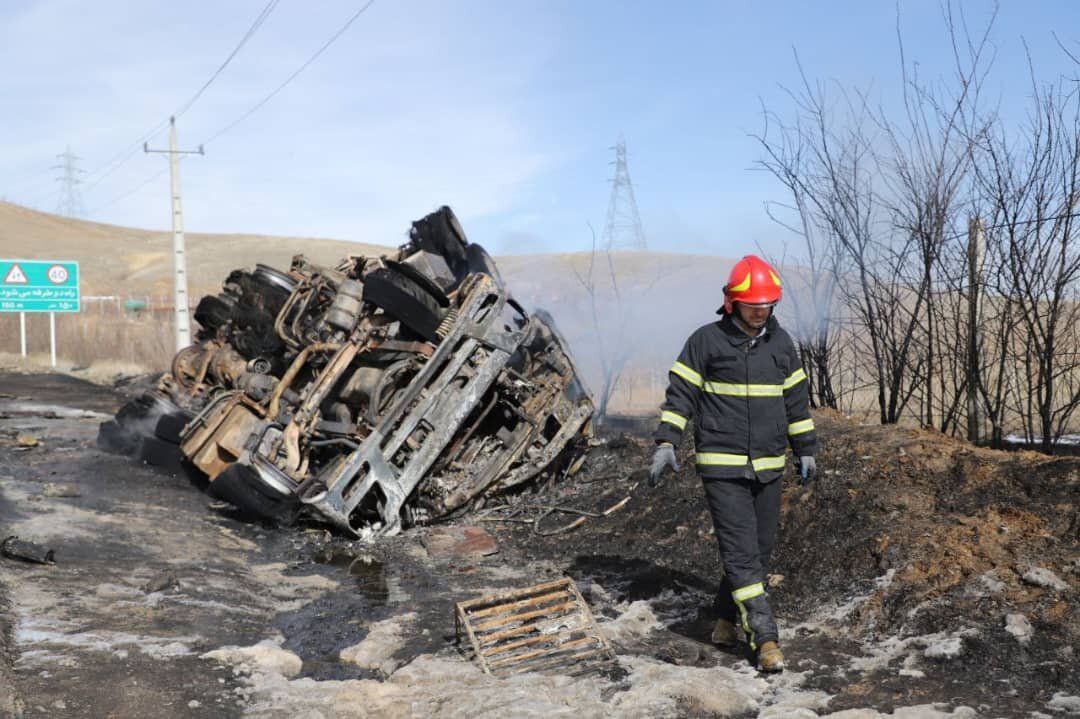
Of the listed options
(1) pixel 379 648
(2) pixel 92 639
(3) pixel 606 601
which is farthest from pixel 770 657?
(2) pixel 92 639

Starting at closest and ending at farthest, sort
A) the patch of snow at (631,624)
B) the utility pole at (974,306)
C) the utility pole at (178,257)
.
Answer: the patch of snow at (631,624), the utility pole at (974,306), the utility pole at (178,257)

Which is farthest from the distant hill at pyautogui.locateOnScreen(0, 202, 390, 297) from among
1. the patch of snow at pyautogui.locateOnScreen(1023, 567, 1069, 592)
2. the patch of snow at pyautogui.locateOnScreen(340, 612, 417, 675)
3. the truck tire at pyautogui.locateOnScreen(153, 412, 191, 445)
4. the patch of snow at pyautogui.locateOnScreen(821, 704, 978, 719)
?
the patch of snow at pyautogui.locateOnScreen(821, 704, 978, 719)

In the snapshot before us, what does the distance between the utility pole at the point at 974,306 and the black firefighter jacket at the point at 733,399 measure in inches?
116

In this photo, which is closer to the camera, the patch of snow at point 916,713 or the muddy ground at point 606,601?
the patch of snow at point 916,713

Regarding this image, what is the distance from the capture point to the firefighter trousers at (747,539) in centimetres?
422

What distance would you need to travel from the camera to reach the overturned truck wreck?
7066 mm

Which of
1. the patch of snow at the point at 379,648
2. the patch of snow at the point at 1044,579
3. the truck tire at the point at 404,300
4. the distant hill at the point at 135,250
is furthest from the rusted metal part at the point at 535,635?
the distant hill at the point at 135,250

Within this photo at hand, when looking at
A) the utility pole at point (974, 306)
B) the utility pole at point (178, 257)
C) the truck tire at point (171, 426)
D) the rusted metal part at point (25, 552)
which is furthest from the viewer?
the utility pole at point (178, 257)

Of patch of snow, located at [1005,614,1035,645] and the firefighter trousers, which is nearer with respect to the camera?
patch of snow, located at [1005,614,1035,645]

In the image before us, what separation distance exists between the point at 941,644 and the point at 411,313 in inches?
181

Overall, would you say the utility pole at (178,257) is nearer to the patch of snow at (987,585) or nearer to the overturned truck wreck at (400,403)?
the overturned truck wreck at (400,403)

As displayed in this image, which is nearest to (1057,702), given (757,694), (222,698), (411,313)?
(757,694)

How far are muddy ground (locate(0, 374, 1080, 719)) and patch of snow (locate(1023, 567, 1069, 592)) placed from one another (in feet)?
0.06

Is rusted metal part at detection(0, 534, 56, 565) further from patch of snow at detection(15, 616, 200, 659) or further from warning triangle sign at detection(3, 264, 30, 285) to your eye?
warning triangle sign at detection(3, 264, 30, 285)
